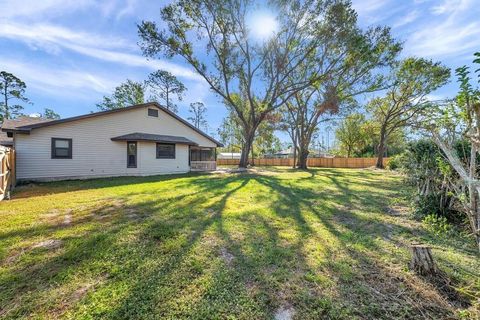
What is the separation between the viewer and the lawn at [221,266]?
6.98 feet

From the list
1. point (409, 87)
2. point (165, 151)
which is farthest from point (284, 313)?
point (409, 87)

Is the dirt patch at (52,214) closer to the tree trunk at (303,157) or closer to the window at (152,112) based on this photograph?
the window at (152,112)

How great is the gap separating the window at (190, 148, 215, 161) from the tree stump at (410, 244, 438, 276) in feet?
57.7

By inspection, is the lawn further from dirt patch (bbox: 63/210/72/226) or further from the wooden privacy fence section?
the wooden privacy fence section

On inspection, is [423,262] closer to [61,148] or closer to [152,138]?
[152,138]

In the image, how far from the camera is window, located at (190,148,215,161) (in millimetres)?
19634

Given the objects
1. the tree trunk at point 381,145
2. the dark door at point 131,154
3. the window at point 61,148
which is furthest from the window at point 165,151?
the tree trunk at point 381,145

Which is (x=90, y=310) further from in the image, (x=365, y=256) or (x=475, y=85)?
(x=475, y=85)

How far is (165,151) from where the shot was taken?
578 inches

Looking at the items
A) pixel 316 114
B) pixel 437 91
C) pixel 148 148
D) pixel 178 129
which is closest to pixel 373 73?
pixel 316 114

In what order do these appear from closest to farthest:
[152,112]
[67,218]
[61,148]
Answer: [67,218] → [61,148] → [152,112]

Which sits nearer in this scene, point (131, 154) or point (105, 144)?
point (105, 144)

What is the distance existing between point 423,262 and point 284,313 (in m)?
2.00

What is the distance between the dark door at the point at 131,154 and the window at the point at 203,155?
654 cm
